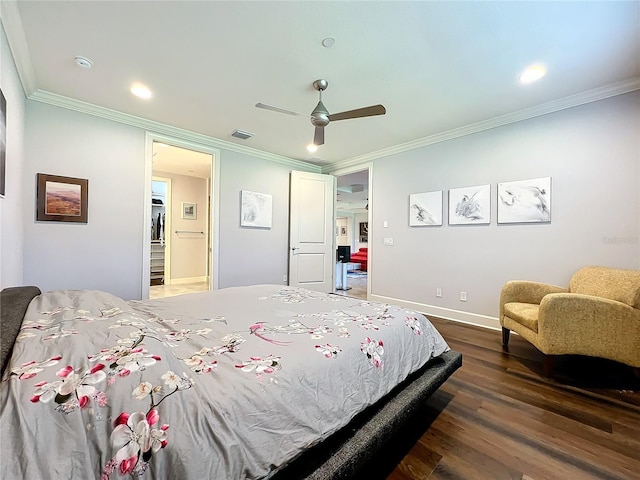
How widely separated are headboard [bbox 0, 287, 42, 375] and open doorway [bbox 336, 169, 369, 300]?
14.3 ft

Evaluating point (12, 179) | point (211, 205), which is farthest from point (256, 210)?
point (12, 179)

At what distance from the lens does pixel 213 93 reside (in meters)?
2.74

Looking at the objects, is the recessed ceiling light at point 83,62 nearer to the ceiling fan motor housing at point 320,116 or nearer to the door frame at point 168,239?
the ceiling fan motor housing at point 320,116

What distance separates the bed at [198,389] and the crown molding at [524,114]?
289cm

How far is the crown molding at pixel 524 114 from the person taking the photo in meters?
2.52

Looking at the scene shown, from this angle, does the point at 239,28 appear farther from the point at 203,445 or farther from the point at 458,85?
the point at 203,445

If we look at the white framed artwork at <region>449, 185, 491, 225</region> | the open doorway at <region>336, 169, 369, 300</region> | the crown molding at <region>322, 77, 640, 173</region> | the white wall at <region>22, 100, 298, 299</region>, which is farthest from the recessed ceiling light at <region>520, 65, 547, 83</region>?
the white wall at <region>22, 100, 298, 299</region>

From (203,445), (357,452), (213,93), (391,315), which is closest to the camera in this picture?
(203,445)

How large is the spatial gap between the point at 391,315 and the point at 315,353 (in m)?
0.72

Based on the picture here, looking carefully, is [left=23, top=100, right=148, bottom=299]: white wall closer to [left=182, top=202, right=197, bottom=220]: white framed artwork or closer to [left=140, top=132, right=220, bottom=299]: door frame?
[left=140, top=132, right=220, bottom=299]: door frame

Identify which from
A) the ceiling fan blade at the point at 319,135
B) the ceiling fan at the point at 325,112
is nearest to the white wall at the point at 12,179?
the ceiling fan at the point at 325,112

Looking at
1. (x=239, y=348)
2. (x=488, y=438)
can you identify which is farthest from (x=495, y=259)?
(x=239, y=348)

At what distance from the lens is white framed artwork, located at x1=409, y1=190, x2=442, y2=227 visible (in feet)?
12.3

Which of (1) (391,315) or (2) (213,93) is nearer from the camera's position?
(1) (391,315)
